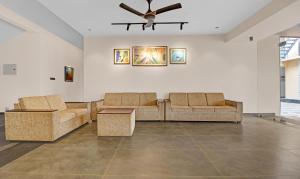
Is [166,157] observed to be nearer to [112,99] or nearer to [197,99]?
[197,99]

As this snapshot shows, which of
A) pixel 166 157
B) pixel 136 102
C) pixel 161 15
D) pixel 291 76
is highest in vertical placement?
pixel 161 15

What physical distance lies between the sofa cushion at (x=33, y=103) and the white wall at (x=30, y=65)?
74 centimetres

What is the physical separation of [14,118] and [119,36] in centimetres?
460

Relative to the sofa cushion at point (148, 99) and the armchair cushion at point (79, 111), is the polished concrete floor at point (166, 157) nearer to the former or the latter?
the armchair cushion at point (79, 111)

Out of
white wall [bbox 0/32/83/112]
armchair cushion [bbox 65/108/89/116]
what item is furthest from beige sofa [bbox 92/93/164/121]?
white wall [bbox 0/32/83/112]

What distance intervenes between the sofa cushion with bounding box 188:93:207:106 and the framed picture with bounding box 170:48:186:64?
133 centimetres

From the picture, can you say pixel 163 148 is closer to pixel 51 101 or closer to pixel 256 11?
pixel 51 101

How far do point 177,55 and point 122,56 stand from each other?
2.09 metres

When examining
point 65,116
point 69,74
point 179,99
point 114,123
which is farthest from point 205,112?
point 69,74

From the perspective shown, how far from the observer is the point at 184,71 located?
7172 mm

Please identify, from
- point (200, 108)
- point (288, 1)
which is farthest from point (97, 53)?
point (288, 1)

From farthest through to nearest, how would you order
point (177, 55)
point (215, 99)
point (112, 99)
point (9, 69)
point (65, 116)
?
point (177, 55) → point (112, 99) → point (215, 99) → point (9, 69) → point (65, 116)

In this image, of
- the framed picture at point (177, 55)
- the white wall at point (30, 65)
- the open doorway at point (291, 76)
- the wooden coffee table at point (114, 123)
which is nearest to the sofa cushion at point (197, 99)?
the framed picture at point (177, 55)

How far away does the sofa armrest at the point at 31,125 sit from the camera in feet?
12.4
